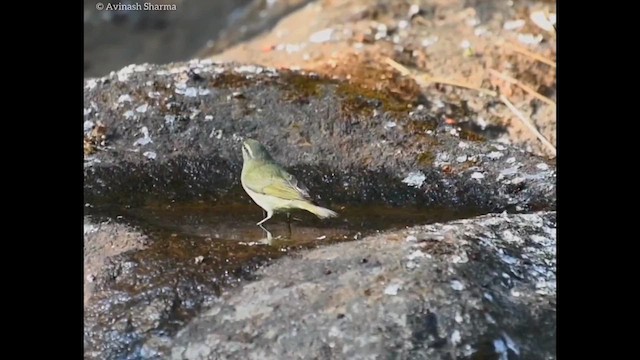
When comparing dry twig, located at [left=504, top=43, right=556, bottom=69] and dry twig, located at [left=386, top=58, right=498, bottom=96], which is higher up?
dry twig, located at [left=504, top=43, right=556, bottom=69]

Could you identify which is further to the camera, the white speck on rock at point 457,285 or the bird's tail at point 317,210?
the bird's tail at point 317,210

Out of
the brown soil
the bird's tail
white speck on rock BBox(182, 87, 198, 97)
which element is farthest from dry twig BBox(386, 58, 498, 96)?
the bird's tail

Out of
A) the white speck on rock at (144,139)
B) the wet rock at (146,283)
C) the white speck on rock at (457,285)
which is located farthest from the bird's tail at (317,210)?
the white speck on rock at (144,139)

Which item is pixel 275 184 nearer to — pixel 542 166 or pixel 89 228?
pixel 89 228

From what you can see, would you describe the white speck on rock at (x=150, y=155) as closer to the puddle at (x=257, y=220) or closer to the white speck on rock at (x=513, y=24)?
the puddle at (x=257, y=220)

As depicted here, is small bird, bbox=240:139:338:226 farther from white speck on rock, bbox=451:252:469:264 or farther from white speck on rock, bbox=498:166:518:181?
white speck on rock, bbox=498:166:518:181

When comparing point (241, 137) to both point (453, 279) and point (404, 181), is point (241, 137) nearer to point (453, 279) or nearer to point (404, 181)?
point (404, 181)

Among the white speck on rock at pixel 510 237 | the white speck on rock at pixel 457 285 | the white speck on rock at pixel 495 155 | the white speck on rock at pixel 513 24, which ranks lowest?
the white speck on rock at pixel 457 285
